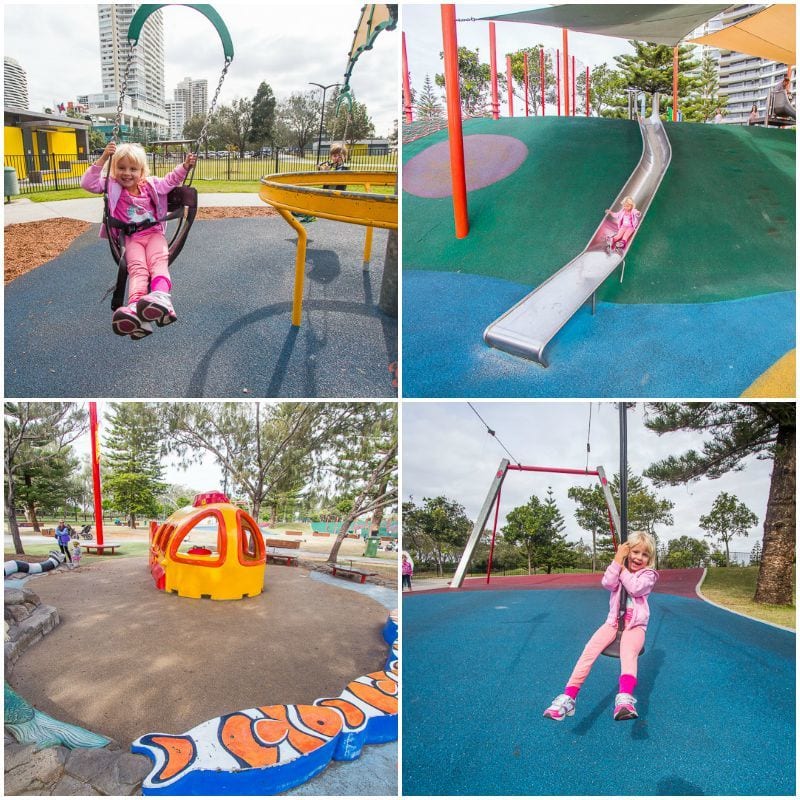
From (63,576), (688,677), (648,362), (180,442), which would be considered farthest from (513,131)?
(63,576)

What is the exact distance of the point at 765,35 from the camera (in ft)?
22.8

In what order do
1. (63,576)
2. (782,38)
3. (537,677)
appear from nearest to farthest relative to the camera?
1. (537,677)
2. (63,576)
3. (782,38)

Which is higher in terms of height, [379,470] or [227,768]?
[379,470]

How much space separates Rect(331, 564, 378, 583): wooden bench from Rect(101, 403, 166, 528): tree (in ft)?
7.09

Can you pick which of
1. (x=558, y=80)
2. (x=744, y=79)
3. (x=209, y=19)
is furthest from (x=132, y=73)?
(x=744, y=79)

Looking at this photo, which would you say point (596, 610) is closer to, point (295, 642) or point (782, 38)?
point (295, 642)

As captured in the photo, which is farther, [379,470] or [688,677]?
[379,470]

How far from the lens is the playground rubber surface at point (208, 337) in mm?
3451

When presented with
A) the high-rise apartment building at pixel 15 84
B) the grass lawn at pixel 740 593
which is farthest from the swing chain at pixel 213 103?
the grass lawn at pixel 740 593

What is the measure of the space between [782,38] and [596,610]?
24.7 ft

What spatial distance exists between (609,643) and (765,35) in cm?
805

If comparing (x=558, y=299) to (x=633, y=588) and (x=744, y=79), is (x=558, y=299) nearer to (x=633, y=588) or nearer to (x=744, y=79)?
(x=633, y=588)

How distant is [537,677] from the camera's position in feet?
11.7

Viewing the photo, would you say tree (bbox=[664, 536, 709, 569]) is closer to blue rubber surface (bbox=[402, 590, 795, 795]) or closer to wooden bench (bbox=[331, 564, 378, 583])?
blue rubber surface (bbox=[402, 590, 795, 795])
